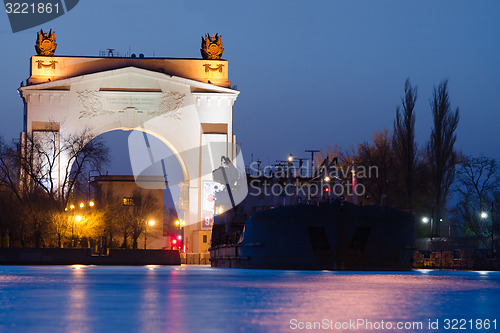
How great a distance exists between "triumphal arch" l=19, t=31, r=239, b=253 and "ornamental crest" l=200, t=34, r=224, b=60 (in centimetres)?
10

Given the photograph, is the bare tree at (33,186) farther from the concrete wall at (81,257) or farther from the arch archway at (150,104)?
the arch archway at (150,104)

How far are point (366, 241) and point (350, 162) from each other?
40594 mm

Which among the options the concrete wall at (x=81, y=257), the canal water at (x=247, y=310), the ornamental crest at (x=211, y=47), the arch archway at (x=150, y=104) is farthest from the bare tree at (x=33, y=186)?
the canal water at (x=247, y=310)

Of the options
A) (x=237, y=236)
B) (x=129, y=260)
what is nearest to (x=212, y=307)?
(x=237, y=236)

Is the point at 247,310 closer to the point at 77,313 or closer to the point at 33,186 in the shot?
the point at 77,313

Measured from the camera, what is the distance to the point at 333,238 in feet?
106

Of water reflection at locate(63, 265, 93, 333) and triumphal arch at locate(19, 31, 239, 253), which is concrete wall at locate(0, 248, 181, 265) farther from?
water reflection at locate(63, 265, 93, 333)

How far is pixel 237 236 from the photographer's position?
42.8 m

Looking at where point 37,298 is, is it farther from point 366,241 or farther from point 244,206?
point 244,206

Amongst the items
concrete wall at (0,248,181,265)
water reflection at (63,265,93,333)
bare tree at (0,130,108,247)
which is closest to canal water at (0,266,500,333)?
water reflection at (63,265,93,333)

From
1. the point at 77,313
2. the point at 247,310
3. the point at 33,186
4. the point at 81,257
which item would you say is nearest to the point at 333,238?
the point at 247,310

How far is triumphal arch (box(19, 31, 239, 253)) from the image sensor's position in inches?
2758

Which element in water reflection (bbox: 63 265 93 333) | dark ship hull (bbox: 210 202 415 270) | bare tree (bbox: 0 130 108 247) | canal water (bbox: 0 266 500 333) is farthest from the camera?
bare tree (bbox: 0 130 108 247)

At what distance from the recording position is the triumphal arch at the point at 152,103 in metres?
70.1
